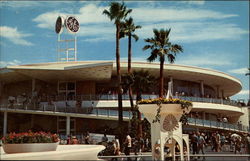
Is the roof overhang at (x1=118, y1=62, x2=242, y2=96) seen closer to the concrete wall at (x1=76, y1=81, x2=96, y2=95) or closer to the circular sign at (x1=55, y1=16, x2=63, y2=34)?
the concrete wall at (x1=76, y1=81, x2=96, y2=95)

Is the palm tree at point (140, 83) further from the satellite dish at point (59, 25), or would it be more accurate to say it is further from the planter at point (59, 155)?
the planter at point (59, 155)

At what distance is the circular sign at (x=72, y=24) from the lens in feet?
141

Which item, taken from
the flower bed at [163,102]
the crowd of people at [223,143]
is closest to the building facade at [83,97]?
the crowd of people at [223,143]

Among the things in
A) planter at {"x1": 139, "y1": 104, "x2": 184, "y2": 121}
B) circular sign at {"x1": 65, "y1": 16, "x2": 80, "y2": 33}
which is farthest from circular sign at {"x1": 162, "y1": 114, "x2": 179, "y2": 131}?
circular sign at {"x1": 65, "y1": 16, "x2": 80, "y2": 33}

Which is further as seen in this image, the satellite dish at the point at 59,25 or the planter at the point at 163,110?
the satellite dish at the point at 59,25

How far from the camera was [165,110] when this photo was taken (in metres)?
11.8

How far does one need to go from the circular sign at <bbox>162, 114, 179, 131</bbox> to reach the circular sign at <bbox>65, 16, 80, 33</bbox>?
33.2m

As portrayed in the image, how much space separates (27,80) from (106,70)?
1572 cm

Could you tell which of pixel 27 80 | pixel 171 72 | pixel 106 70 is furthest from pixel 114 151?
pixel 27 80

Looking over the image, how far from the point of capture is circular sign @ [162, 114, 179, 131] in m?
11.9

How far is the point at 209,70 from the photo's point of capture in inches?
1655

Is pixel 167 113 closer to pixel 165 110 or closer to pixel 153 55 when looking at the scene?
pixel 165 110

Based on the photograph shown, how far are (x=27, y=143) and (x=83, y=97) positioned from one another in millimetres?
28820

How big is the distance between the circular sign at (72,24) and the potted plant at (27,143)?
117 ft
